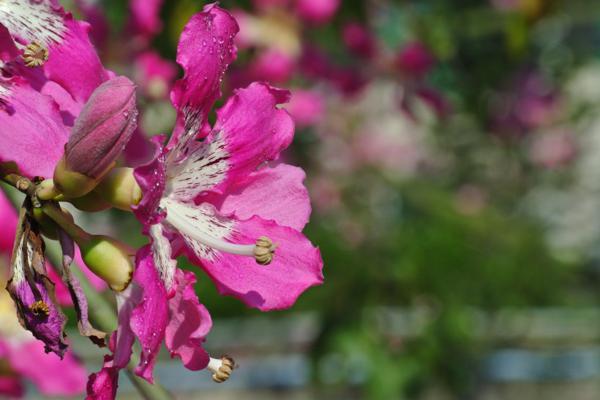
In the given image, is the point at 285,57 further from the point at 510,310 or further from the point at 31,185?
the point at 31,185

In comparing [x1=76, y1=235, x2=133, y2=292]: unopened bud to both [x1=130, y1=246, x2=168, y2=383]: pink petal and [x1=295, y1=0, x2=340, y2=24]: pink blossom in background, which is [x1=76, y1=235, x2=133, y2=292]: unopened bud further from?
[x1=295, y1=0, x2=340, y2=24]: pink blossom in background

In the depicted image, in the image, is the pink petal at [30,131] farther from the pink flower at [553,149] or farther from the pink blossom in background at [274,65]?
the pink flower at [553,149]

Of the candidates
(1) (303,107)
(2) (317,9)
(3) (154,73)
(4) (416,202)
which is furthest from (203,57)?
(4) (416,202)

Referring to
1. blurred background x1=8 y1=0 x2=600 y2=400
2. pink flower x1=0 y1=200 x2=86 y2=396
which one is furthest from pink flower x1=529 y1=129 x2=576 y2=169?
pink flower x1=0 y1=200 x2=86 y2=396

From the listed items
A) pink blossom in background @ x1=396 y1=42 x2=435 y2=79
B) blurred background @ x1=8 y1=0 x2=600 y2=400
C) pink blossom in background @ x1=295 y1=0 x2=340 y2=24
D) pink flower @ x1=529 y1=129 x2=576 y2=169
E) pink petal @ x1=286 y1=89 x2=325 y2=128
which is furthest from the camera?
pink flower @ x1=529 y1=129 x2=576 y2=169

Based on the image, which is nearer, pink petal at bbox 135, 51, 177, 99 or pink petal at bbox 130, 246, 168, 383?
pink petal at bbox 130, 246, 168, 383

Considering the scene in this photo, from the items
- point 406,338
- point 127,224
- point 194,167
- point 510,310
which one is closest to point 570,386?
point 510,310
